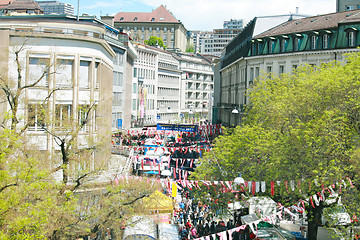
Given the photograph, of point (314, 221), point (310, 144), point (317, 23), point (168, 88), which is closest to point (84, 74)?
point (310, 144)

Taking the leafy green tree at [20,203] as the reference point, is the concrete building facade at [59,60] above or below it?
above

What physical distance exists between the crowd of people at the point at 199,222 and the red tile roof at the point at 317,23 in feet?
70.1

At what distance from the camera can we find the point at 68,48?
3359 cm

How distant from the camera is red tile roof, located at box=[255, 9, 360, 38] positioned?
46400mm

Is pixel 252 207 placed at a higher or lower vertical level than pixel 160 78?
lower

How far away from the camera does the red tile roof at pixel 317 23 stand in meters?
46.4

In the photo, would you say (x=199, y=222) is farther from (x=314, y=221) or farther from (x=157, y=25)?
(x=157, y=25)

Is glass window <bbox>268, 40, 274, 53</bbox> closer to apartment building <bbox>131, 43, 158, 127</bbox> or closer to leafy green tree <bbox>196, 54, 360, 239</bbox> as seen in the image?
leafy green tree <bbox>196, 54, 360, 239</bbox>

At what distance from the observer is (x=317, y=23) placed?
51219mm

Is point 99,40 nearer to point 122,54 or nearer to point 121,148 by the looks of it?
point 121,148

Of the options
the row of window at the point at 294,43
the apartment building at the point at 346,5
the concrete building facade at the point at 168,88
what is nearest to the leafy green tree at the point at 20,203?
the row of window at the point at 294,43

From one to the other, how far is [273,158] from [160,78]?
340ft

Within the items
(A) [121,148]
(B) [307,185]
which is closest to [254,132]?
(B) [307,185]

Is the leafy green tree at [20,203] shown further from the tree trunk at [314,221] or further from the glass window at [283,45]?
the glass window at [283,45]
